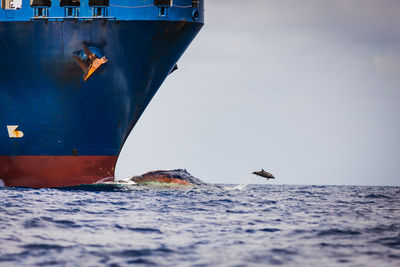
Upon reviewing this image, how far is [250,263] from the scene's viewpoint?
7914mm

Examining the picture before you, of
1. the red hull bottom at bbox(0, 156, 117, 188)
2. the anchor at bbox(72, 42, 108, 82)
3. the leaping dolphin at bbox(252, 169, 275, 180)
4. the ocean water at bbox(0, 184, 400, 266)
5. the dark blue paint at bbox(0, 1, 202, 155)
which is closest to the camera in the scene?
the ocean water at bbox(0, 184, 400, 266)

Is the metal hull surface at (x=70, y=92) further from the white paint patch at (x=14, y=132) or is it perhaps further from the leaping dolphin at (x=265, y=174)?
the leaping dolphin at (x=265, y=174)

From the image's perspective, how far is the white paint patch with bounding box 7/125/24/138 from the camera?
23.2 metres

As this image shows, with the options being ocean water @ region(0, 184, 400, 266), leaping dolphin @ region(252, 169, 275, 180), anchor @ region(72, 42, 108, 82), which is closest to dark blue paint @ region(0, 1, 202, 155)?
anchor @ region(72, 42, 108, 82)

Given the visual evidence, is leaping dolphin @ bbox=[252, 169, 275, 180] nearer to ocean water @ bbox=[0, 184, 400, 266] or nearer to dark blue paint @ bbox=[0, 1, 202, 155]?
dark blue paint @ bbox=[0, 1, 202, 155]

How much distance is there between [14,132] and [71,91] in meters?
3.31

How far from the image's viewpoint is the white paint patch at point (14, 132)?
2319 centimetres

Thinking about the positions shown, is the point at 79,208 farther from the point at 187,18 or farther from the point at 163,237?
the point at 187,18

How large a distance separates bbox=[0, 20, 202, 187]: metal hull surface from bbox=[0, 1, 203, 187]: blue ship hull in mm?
42

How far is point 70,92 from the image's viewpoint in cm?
2252

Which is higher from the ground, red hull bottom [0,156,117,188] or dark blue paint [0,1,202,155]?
dark blue paint [0,1,202,155]

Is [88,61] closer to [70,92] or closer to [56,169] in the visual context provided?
[70,92]

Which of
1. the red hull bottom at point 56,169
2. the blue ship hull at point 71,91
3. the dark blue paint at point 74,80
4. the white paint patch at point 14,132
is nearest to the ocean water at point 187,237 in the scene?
the red hull bottom at point 56,169

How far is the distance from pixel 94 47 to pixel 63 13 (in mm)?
1905
